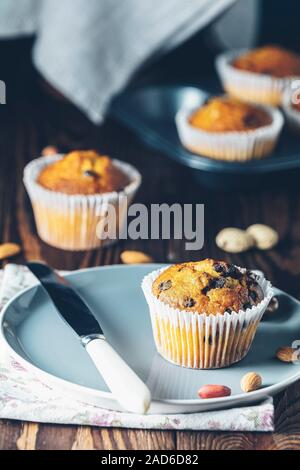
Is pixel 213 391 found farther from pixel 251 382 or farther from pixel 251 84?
pixel 251 84

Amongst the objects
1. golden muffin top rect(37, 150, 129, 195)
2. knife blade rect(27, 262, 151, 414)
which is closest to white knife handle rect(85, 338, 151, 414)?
knife blade rect(27, 262, 151, 414)

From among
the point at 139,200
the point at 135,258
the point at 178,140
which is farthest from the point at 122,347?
the point at 178,140

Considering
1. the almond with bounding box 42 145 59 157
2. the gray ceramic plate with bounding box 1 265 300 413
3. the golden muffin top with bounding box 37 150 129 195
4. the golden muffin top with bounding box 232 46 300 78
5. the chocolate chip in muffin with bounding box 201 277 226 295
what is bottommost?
the almond with bounding box 42 145 59 157

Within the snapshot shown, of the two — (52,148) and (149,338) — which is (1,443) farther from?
(52,148)

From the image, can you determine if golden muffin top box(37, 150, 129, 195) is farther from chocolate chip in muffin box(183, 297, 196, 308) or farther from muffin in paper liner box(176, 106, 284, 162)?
chocolate chip in muffin box(183, 297, 196, 308)

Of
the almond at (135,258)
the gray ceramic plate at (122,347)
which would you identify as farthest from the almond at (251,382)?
the almond at (135,258)
